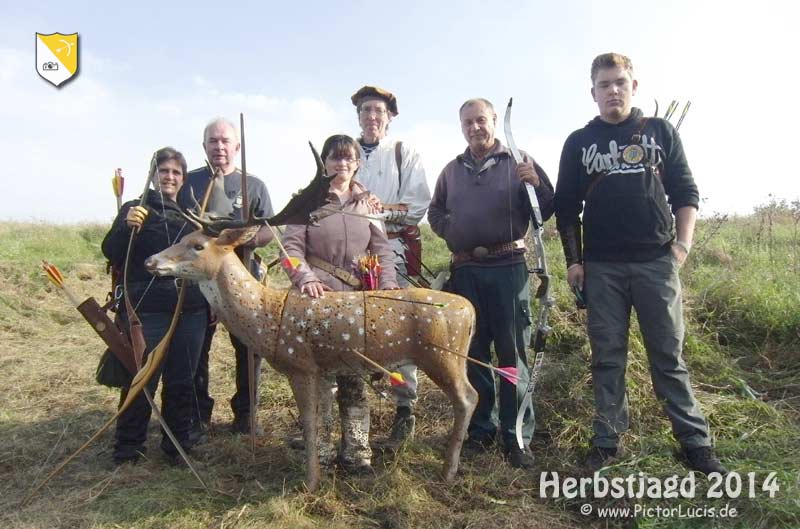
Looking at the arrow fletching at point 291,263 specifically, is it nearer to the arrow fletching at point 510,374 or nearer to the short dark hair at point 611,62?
the arrow fletching at point 510,374

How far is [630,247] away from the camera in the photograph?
12.3ft

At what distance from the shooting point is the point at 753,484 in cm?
324

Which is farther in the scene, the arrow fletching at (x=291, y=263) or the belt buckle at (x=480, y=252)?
the belt buckle at (x=480, y=252)

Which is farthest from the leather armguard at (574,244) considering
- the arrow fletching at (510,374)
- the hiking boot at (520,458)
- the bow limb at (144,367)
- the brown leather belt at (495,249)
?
the bow limb at (144,367)

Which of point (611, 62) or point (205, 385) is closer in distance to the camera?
point (611, 62)

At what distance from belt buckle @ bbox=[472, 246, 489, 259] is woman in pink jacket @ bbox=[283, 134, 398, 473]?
0.69m

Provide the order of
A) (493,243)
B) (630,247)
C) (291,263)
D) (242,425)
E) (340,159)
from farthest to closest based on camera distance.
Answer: (242,425) < (493,243) < (340,159) < (630,247) < (291,263)

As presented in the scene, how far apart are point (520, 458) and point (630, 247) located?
1791 millimetres

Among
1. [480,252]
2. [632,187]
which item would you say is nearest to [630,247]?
[632,187]

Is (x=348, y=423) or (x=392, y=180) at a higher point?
(x=392, y=180)

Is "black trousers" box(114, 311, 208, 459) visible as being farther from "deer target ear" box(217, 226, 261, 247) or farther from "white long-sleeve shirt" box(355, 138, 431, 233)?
"white long-sleeve shirt" box(355, 138, 431, 233)

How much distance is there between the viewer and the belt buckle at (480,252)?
416 cm

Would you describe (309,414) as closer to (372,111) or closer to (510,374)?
(510,374)

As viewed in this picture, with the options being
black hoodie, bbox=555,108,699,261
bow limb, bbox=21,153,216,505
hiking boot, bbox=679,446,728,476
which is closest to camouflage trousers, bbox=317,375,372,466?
bow limb, bbox=21,153,216,505
